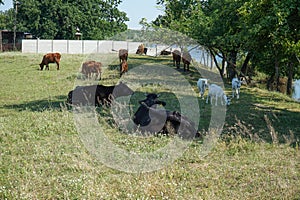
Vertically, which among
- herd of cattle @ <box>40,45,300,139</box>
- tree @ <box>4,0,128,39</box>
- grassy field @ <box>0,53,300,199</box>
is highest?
tree @ <box>4,0,128,39</box>

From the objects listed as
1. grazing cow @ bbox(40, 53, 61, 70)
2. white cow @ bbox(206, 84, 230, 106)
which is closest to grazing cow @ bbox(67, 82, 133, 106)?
white cow @ bbox(206, 84, 230, 106)

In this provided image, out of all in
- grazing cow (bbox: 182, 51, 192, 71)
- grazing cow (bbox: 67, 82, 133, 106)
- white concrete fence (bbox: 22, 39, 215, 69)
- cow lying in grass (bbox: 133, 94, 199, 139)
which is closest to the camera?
cow lying in grass (bbox: 133, 94, 199, 139)

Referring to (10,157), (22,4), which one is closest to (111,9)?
(22,4)

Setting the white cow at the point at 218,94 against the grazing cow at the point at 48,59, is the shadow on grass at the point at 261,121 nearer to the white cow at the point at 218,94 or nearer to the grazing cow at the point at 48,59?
the white cow at the point at 218,94

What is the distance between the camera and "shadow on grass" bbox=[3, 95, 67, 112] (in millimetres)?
10758

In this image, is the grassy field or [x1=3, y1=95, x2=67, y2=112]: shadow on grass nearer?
the grassy field

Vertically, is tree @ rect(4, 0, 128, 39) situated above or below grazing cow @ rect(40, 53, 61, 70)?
above

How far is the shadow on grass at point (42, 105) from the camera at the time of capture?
1076 centimetres

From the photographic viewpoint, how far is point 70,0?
192 feet

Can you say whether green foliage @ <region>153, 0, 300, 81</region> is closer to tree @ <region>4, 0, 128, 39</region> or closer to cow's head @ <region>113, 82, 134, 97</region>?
cow's head @ <region>113, 82, 134, 97</region>

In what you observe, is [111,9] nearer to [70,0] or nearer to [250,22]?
[70,0]

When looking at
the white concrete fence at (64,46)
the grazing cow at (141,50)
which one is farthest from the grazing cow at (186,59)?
the white concrete fence at (64,46)

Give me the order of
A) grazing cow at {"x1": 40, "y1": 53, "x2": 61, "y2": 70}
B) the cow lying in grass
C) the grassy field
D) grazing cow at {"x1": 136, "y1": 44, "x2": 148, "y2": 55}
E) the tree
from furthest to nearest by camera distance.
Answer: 1. the tree
2. grazing cow at {"x1": 136, "y1": 44, "x2": 148, "y2": 55}
3. grazing cow at {"x1": 40, "y1": 53, "x2": 61, "y2": 70}
4. the cow lying in grass
5. the grassy field

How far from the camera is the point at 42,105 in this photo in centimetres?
1147
